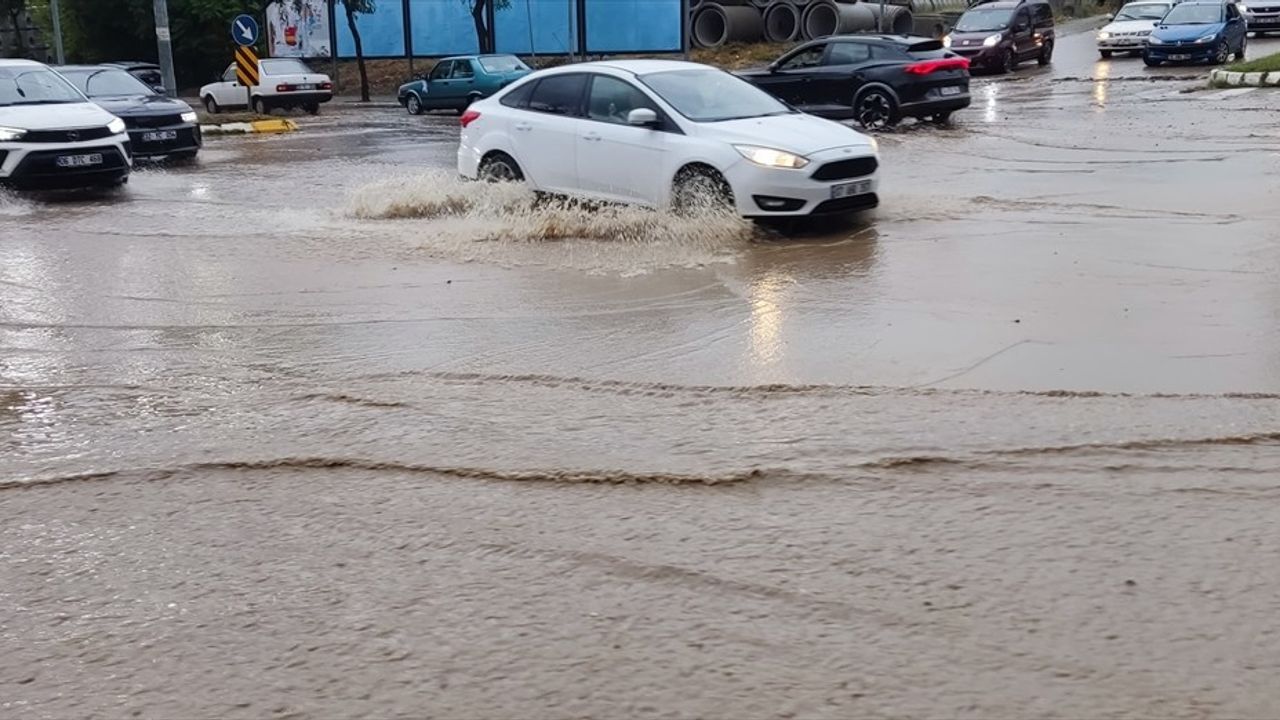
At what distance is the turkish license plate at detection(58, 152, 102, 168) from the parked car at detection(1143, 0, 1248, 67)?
2446 cm

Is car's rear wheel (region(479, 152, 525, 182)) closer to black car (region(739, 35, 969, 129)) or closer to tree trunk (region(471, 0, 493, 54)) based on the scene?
black car (region(739, 35, 969, 129))

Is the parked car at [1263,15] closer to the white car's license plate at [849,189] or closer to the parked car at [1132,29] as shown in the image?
the parked car at [1132,29]

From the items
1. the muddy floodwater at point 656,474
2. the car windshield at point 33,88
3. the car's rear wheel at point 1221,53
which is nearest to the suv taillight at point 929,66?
the muddy floodwater at point 656,474

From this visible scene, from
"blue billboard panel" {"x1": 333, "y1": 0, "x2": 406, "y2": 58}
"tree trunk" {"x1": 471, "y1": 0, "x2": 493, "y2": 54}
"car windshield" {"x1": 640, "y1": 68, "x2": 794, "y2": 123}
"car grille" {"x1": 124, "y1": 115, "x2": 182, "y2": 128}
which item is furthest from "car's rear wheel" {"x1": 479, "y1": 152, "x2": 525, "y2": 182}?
"blue billboard panel" {"x1": 333, "y1": 0, "x2": 406, "y2": 58}

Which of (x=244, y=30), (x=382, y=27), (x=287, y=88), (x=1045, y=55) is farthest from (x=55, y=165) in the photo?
(x=382, y=27)

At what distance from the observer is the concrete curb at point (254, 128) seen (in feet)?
94.2

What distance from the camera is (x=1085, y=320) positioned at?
8258 millimetres

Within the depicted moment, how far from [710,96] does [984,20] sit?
24.8m

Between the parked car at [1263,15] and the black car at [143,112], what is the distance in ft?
99.7

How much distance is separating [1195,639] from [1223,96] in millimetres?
22558

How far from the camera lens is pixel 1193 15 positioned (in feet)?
105

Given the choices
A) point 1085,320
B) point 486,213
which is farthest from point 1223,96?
point 1085,320

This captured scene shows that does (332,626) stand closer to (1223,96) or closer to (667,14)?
(1223,96)

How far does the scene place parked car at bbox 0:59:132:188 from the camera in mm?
16125
